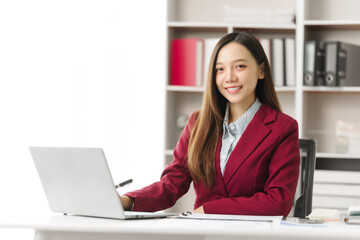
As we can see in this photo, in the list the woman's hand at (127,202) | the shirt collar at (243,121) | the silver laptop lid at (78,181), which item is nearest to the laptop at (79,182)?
the silver laptop lid at (78,181)

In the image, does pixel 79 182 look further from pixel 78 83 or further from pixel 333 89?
pixel 78 83

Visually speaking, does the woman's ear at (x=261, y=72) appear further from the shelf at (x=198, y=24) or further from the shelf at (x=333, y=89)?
the shelf at (x=198, y=24)

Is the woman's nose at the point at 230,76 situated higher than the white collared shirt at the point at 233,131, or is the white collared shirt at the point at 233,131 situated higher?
the woman's nose at the point at 230,76

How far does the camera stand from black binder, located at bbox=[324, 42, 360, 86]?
12.1ft

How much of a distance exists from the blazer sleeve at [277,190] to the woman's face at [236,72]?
0.63 ft

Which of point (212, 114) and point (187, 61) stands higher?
point (187, 61)

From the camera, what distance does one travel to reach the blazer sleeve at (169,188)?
7.10ft

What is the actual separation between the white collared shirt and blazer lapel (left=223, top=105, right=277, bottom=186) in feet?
0.13

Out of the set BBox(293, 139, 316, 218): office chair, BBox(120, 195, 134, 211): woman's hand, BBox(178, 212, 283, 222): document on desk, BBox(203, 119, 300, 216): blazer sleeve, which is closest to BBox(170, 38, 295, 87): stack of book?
BBox(293, 139, 316, 218): office chair

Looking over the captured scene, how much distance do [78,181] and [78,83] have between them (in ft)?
8.08

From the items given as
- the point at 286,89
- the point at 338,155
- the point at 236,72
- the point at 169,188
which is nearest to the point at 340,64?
the point at 286,89

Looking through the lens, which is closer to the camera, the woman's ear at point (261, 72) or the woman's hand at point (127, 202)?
the woman's hand at point (127, 202)

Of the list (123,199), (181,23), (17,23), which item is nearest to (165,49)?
(181,23)

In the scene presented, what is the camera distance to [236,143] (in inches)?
89.6
